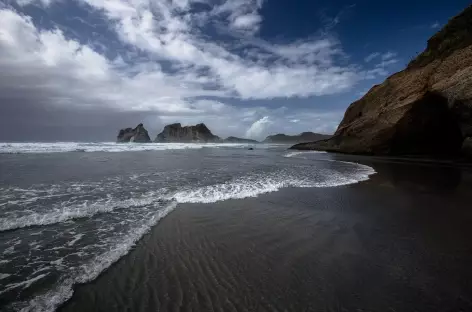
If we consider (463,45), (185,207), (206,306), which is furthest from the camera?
(463,45)

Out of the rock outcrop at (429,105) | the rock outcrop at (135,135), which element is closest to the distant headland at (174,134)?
the rock outcrop at (135,135)

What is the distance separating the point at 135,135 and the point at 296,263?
5359 inches

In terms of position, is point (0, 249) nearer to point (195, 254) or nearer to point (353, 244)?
point (195, 254)

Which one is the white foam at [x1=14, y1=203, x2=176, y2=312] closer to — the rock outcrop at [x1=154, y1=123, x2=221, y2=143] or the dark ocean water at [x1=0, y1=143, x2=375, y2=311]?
the dark ocean water at [x1=0, y1=143, x2=375, y2=311]

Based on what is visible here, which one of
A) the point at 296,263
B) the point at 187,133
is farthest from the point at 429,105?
the point at 187,133

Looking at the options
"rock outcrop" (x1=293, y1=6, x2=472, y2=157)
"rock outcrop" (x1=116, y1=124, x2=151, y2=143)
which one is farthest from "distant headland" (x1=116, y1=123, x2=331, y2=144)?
"rock outcrop" (x1=293, y1=6, x2=472, y2=157)

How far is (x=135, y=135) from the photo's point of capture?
4983 inches

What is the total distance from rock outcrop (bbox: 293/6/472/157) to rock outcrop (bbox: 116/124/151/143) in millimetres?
117760

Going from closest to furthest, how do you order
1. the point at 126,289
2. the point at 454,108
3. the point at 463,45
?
the point at 126,289, the point at 454,108, the point at 463,45

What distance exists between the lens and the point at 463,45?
21719mm

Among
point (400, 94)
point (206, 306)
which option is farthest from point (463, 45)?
point (206, 306)

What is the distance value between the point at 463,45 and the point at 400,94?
645 centimetres

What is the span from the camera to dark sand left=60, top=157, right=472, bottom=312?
3.00 meters

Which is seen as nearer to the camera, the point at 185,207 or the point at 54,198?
the point at 185,207
